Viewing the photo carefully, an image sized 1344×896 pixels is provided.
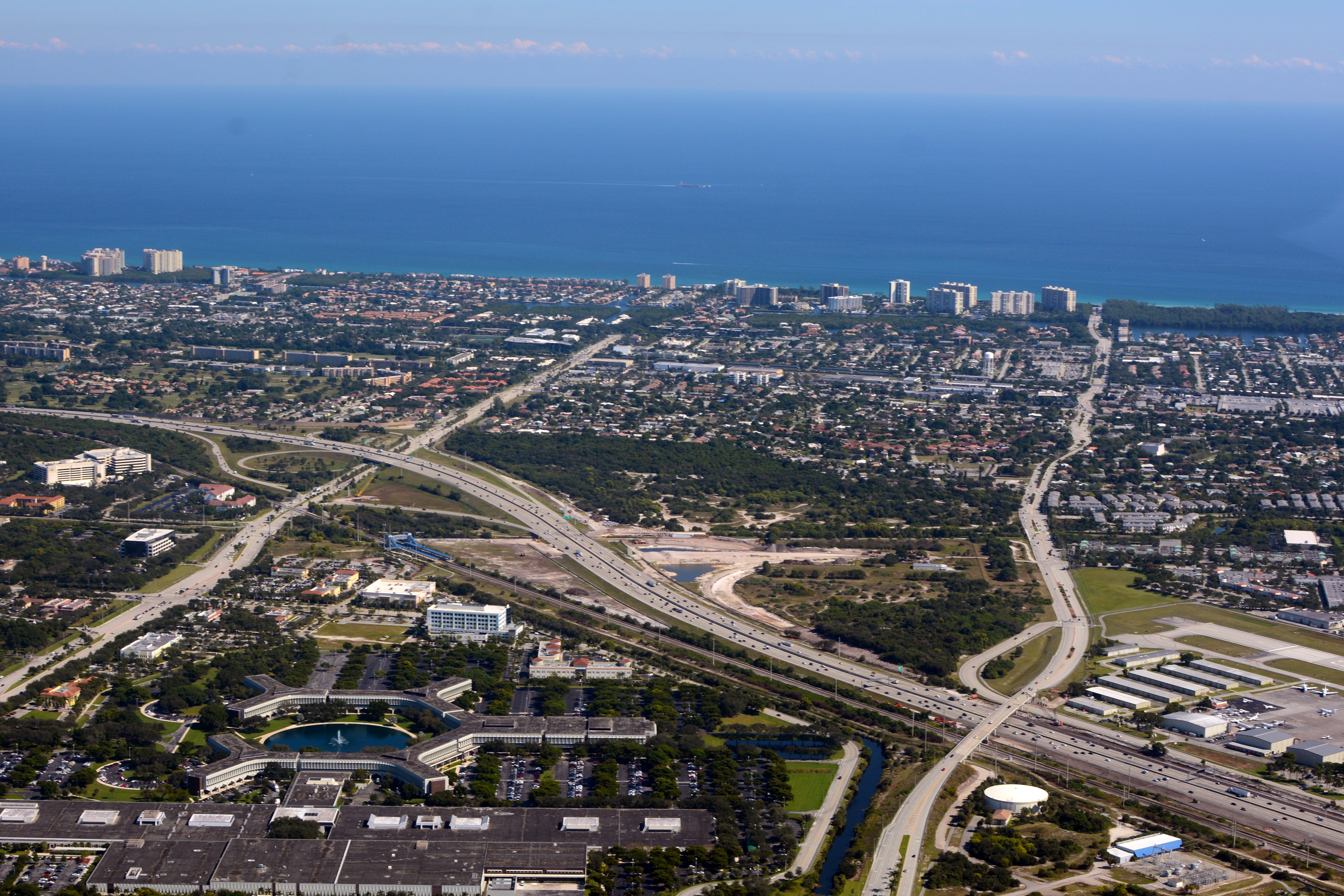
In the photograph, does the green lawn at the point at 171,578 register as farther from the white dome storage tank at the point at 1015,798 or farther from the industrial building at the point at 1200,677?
the industrial building at the point at 1200,677

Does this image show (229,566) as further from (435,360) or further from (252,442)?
(435,360)

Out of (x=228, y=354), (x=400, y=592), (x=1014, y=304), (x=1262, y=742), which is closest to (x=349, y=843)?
(x=400, y=592)

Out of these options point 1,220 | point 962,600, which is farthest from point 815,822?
point 1,220

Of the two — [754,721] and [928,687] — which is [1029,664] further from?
[754,721]

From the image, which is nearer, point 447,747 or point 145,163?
point 447,747

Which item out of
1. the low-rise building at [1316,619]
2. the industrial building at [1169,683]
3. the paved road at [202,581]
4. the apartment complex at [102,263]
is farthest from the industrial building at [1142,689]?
the apartment complex at [102,263]

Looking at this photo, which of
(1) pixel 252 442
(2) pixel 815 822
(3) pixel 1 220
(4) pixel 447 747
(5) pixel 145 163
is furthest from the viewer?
(5) pixel 145 163

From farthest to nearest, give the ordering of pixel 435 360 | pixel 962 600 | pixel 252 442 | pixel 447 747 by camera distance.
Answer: pixel 435 360
pixel 252 442
pixel 962 600
pixel 447 747
